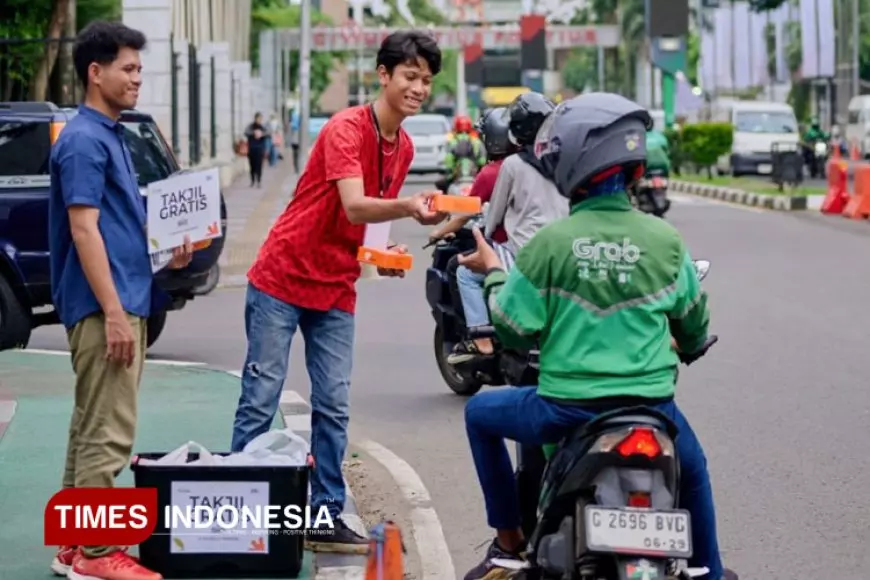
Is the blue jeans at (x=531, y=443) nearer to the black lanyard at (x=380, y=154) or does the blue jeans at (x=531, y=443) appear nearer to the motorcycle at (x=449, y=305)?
the black lanyard at (x=380, y=154)

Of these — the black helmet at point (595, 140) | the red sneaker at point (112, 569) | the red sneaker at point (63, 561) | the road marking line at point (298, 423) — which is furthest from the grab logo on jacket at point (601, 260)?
the road marking line at point (298, 423)

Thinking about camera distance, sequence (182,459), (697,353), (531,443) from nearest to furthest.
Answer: (531,443), (697,353), (182,459)

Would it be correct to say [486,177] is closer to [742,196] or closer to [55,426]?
[55,426]

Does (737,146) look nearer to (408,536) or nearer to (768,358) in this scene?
(768,358)

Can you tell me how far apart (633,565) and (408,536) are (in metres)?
2.87

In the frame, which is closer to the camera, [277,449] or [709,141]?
[277,449]

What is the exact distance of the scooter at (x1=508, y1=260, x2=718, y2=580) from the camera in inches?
194

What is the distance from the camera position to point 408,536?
305 inches

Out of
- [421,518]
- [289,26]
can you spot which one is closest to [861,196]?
[421,518]

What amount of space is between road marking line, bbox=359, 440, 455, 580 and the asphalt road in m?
0.06

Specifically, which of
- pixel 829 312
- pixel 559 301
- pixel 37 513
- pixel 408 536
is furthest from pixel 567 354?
pixel 829 312

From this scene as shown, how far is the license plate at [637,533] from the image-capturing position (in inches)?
194

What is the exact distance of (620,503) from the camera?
500 centimetres

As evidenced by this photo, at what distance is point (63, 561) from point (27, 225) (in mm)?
6993
